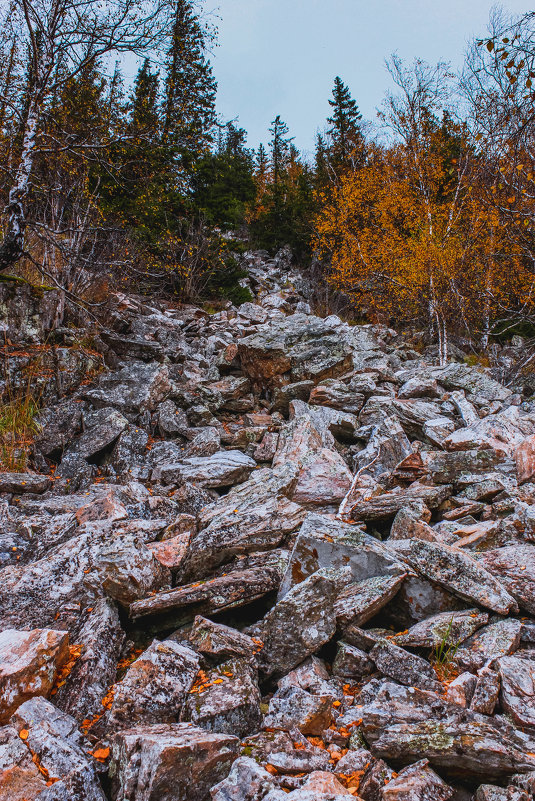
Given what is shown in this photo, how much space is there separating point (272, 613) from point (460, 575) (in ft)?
4.77

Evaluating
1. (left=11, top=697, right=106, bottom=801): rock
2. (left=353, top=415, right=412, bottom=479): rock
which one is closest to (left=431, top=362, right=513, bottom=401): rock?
(left=353, top=415, right=412, bottom=479): rock

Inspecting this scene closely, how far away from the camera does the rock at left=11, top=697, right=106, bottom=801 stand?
1.98 m

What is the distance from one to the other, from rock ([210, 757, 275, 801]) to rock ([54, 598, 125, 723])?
3.45ft

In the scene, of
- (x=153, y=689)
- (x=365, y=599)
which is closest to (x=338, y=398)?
(x=365, y=599)

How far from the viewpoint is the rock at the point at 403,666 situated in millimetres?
2540

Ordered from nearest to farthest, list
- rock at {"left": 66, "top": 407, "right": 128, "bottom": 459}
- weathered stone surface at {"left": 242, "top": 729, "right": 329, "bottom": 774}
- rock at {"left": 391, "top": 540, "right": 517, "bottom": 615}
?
weathered stone surface at {"left": 242, "top": 729, "right": 329, "bottom": 774} < rock at {"left": 391, "top": 540, "right": 517, "bottom": 615} < rock at {"left": 66, "top": 407, "right": 128, "bottom": 459}

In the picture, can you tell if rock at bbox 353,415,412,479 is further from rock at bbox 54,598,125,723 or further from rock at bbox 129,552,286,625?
rock at bbox 54,598,125,723

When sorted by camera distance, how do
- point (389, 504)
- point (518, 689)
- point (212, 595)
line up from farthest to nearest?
point (389, 504)
point (212, 595)
point (518, 689)

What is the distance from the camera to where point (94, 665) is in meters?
2.79

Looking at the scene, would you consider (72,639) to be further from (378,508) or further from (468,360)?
(468,360)

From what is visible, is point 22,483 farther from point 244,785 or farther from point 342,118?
point 342,118

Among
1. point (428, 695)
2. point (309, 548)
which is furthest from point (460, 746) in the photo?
point (309, 548)

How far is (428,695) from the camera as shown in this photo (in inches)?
91.8

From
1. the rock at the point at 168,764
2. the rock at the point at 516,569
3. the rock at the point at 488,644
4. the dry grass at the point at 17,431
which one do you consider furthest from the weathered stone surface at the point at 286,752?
the dry grass at the point at 17,431
